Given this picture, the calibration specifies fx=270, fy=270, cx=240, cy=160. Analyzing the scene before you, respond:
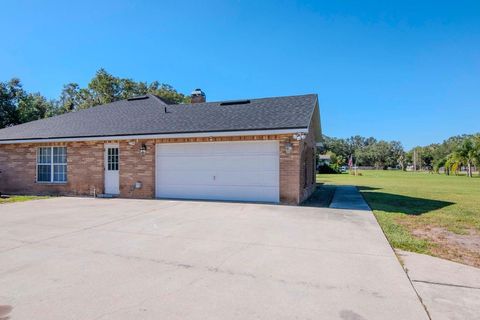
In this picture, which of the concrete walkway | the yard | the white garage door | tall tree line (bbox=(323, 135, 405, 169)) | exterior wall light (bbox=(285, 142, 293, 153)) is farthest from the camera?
tall tree line (bbox=(323, 135, 405, 169))

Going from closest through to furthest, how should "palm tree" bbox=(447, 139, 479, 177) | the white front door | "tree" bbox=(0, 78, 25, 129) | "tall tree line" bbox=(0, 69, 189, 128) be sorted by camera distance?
1. the white front door
2. "tree" bbox=(0, 78, 25, 129)
3. "tall tree line" bbox=(0, 69, 189, 128)
4. "palm tree" bbox=(447, 139, 479, 177)

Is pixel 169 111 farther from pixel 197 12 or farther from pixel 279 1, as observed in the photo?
pixel 279 1

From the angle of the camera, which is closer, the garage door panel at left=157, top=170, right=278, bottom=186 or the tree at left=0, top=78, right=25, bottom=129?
the garage door panel at left=157, top=170, right=278, bottom=186

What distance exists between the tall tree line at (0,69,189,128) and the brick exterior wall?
18.4 m

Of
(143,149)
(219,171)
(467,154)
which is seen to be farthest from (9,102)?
(467,154)

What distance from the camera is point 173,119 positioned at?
1362 cm

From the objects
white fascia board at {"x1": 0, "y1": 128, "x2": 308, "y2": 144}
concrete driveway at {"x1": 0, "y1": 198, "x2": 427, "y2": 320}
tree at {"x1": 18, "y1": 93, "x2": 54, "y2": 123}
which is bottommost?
concrete driveway at {"x1": 0, "y1": 198, "x2": 427, "y2": 320}

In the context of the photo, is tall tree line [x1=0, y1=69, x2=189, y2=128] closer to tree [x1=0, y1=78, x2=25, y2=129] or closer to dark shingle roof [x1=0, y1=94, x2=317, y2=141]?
tree [x1=0, y1=78, x2=25, y2=129]

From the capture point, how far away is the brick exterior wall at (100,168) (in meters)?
10.6

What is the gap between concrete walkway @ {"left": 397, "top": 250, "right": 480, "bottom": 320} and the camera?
2928 mm

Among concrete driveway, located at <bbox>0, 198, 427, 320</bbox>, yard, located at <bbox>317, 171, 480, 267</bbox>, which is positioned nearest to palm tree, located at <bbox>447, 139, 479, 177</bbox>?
yard, located at <bbox>317, 171, 480, 267</bbox>

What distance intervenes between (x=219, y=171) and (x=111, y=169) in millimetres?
5621

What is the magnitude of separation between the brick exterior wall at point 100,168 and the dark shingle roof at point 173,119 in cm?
52

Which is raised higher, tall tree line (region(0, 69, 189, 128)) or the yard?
tall tree line (region(0, 69, 189, 128))
